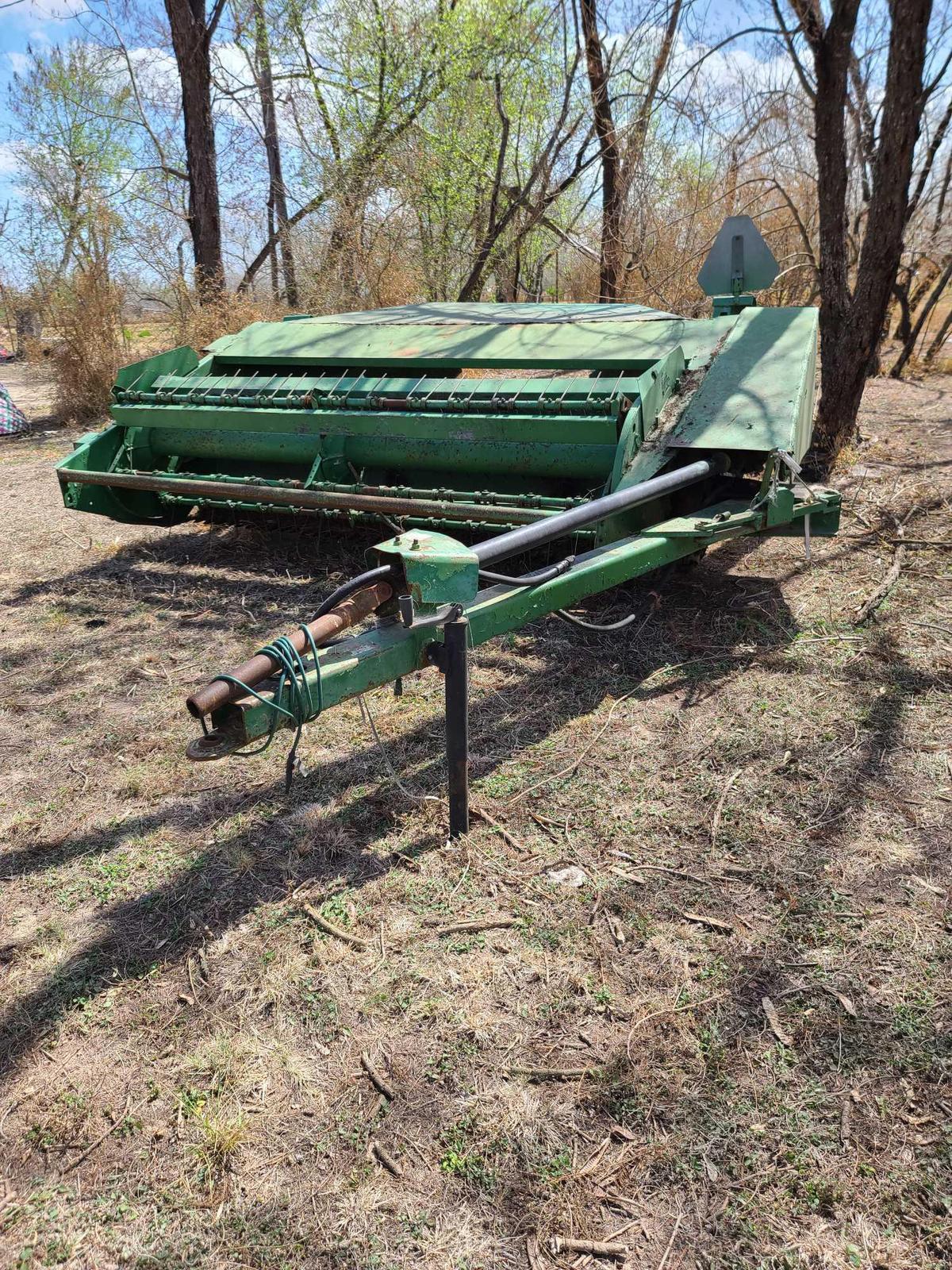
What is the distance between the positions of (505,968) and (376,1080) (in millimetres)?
432

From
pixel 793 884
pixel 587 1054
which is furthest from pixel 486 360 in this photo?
pixel 587 1054

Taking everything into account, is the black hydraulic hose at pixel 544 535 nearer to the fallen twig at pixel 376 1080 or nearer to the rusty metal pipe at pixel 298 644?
the rusty metal pipe at pixel 298 644

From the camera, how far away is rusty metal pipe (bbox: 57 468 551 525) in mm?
3930

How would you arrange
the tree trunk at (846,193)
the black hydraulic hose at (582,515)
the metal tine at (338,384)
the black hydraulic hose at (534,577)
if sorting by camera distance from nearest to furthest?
the black hydraulic hose at (582,515) < the black hydraulic hose at (534,577) < the metal tine at (338,384) < the tree trunk at (846,193)

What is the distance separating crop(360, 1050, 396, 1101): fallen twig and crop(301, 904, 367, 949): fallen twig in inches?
13.7

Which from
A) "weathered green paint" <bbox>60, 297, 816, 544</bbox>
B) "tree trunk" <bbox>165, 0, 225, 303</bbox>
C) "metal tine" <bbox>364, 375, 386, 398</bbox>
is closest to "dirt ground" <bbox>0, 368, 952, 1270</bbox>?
"weathered green paint" <bbox>60, 297, 816, 544</bbox>

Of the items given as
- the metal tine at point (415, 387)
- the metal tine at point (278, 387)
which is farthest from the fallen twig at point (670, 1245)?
the metal tine at point (278, 387)

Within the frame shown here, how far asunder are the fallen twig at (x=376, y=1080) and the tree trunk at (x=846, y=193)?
5844mm

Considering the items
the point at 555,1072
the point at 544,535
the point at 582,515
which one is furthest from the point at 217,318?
the point at 555,1072

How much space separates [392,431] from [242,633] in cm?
128

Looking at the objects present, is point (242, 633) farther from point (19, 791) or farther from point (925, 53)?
point (925, 53)

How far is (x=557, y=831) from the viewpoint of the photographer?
2744 millimetres

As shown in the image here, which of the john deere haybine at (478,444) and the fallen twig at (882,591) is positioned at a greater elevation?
the john deere haybine at (478,444)

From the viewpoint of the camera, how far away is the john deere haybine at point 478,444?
2.62 m
